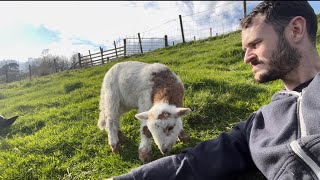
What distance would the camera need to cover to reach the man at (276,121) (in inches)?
88.1

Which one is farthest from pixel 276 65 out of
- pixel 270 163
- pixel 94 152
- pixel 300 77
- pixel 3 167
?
pixel 3 167

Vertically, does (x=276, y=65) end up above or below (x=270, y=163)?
above

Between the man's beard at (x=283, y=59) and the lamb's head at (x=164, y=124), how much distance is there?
2145mm

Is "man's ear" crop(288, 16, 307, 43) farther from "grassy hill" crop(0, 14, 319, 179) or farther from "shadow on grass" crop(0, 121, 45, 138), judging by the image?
"shadow on grass" crop(0, 121, 45, 138)

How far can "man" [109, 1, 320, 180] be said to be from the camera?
2238 mm

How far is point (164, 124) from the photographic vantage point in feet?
15.1

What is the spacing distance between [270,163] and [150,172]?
957 millimetres

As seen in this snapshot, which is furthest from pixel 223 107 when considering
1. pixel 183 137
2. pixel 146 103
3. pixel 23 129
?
pixel 23 129

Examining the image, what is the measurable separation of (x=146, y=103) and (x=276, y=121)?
116 inches

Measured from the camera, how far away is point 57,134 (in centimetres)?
686

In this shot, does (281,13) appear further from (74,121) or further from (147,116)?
(74,121)

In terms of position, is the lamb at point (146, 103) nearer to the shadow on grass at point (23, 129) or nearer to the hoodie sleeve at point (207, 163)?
the hoodie sleeve at point (207, 163)

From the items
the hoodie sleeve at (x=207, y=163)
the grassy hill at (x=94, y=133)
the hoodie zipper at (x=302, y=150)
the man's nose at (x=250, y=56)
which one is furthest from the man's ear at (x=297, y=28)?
the grassy hill at (x=94, y=133)

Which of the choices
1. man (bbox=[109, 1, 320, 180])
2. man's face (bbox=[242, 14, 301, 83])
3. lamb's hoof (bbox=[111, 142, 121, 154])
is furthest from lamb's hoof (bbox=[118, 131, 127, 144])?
man's face (bbox=[242, 14, 301, 83])
